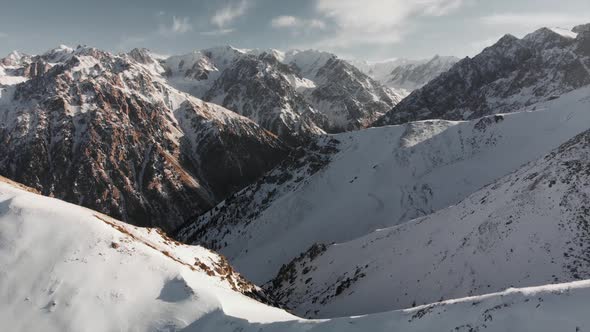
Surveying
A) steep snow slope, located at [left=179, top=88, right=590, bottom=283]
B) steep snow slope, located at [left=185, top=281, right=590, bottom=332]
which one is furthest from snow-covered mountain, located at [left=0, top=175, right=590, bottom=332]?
steep snow slope, located at [left=179, top=88, right=590, bottom=283]

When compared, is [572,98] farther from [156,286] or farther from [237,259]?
[156,286]

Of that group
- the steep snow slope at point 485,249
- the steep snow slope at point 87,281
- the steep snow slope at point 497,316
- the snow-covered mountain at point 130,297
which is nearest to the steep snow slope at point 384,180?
the steep snow slope at point 485,249

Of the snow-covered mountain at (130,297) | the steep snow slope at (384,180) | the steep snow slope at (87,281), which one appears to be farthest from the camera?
Answer: the steep snow slope at (384,180)

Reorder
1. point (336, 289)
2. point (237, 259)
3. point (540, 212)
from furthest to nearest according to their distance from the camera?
point (237, 259) < point (336, 289) < point (540, 212)

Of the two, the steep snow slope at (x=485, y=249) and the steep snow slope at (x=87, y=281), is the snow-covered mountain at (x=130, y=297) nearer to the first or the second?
the steep snow slope at (x=87, y=281)

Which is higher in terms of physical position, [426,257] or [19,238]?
[19,238]

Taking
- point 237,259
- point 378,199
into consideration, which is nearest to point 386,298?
point 378,199

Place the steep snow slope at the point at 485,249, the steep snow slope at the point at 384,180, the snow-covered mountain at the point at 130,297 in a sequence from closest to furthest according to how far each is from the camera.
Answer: the snow-covered mountain at the point at 130,297, the steep snow slope at the point at 485,249, the steep snow slope at the point at 384,180
